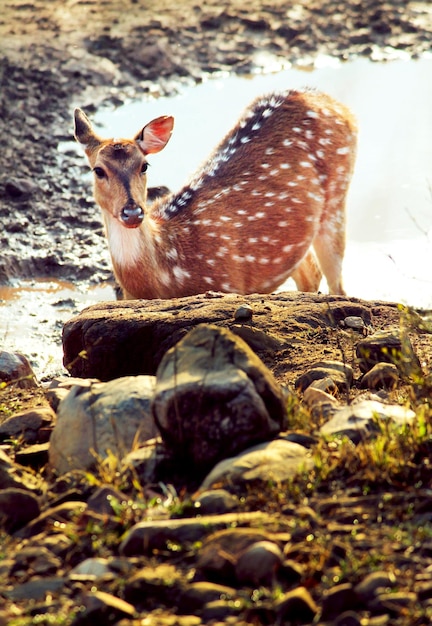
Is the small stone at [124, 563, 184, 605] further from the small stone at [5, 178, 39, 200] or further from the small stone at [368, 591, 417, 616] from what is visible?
the small stone at [5, 178, 39, 200]

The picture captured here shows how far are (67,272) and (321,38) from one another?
6225mm

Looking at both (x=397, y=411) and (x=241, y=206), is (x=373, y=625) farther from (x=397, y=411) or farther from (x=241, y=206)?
(x=241, y=206)

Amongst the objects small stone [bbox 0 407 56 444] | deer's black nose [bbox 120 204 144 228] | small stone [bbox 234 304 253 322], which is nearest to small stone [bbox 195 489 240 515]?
small stone [bbox 0 407 56 444]

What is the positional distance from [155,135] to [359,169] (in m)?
4.17

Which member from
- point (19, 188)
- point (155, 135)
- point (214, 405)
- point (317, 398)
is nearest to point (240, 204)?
point (155, 135)

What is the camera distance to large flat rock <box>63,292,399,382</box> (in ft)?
18.2

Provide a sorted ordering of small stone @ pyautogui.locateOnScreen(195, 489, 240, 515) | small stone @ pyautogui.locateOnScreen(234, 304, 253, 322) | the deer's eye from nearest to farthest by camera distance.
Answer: small stone @ pyautogui.locateOnScreen(195, 489, 240, 515)
small stone @ pyautogui.locateOnScreen(234, 304, 253, 322)
the deer's eye

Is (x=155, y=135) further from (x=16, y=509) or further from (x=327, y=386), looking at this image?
(x=16, y=509)

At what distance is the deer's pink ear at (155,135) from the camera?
7.38 metres

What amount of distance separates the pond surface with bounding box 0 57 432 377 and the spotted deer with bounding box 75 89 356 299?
72 cm

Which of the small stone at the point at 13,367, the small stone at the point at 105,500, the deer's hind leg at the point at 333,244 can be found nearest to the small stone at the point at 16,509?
the small stone at the point at 105,500

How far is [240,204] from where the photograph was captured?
7508 mm

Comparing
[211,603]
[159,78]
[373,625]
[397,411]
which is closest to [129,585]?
[211,603]

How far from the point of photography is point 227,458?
382cm
